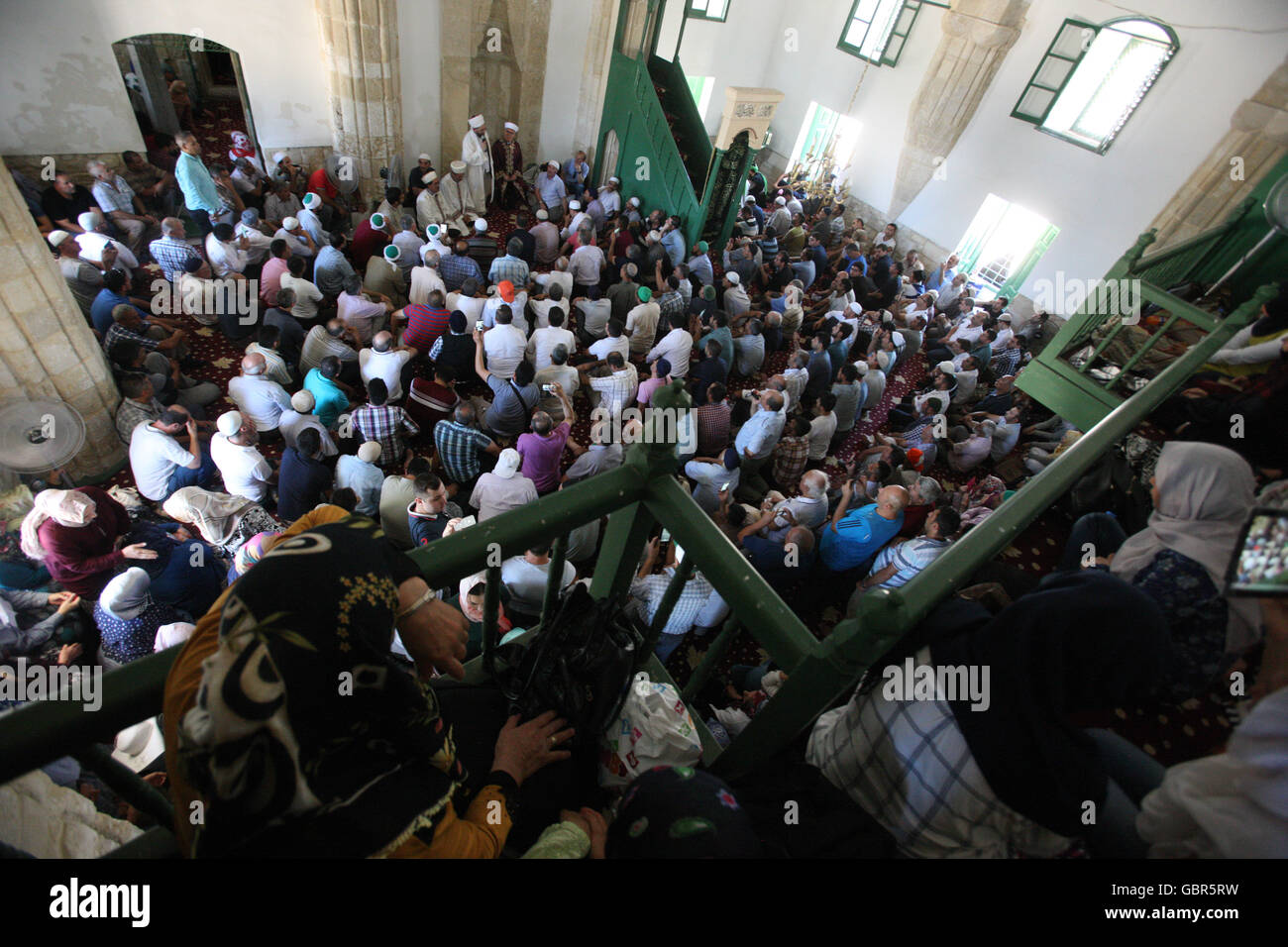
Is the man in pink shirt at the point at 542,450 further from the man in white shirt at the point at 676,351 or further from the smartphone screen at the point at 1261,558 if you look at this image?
the smartphone screen at the point at 1261,558

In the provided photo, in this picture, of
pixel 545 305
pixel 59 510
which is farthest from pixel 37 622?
pixel 545 305

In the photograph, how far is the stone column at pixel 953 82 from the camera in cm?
1008

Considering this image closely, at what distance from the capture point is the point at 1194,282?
670 cm

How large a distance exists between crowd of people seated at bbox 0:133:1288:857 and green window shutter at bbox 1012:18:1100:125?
2949 mm

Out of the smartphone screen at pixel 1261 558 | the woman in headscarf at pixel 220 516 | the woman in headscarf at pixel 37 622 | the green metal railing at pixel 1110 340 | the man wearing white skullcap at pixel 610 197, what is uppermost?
the smartphone screen at pixel 1261 558

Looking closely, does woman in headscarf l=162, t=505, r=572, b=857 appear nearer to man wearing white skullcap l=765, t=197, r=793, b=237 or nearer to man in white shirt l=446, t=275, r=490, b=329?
man in white shirt l=446, t=275, r=490, b=329

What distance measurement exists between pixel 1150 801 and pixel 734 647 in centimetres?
357

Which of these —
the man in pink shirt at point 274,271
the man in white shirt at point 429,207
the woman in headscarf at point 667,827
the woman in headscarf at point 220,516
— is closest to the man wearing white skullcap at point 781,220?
the man in white shirt at point 429,207

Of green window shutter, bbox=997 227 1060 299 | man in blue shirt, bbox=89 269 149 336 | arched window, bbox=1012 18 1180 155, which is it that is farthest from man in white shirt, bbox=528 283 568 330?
arched window, bbox=1012 18 1180 155

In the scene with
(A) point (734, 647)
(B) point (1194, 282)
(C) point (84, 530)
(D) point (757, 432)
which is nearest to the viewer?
(C) point (84, 530)

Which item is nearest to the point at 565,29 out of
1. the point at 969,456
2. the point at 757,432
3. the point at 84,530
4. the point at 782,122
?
the point at 782,122

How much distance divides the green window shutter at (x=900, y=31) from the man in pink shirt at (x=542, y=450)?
40.5 ft

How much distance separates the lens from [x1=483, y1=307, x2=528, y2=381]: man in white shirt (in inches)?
227
